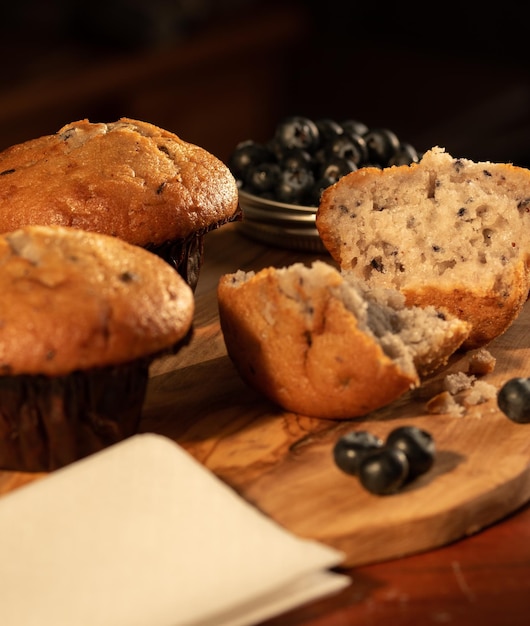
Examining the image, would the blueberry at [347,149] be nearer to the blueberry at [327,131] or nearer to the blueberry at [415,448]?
the blueberry at [327,131]

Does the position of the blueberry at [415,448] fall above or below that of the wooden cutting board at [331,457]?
above

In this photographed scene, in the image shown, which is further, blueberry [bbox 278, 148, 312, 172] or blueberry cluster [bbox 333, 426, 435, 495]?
blueberry [bbox 278, 148, 312, 172]

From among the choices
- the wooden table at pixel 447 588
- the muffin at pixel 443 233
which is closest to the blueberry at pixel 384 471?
Answer: the wooden table at pixel 447 588

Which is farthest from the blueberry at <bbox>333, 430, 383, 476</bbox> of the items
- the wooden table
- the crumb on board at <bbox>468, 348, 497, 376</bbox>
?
the crumb on board at <bbox>468, 348, 497, 376</bbox>

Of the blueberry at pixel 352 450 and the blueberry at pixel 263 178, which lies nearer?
the blueberry at pixel 352 450

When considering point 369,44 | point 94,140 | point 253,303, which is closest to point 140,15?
point 369,44

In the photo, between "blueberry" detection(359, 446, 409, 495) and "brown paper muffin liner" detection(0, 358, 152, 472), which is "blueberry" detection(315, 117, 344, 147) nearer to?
"brown paper muffin liner" detection(0, 358, 152, 472)

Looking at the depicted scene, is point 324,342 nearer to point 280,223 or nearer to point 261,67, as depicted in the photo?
point 280,223
